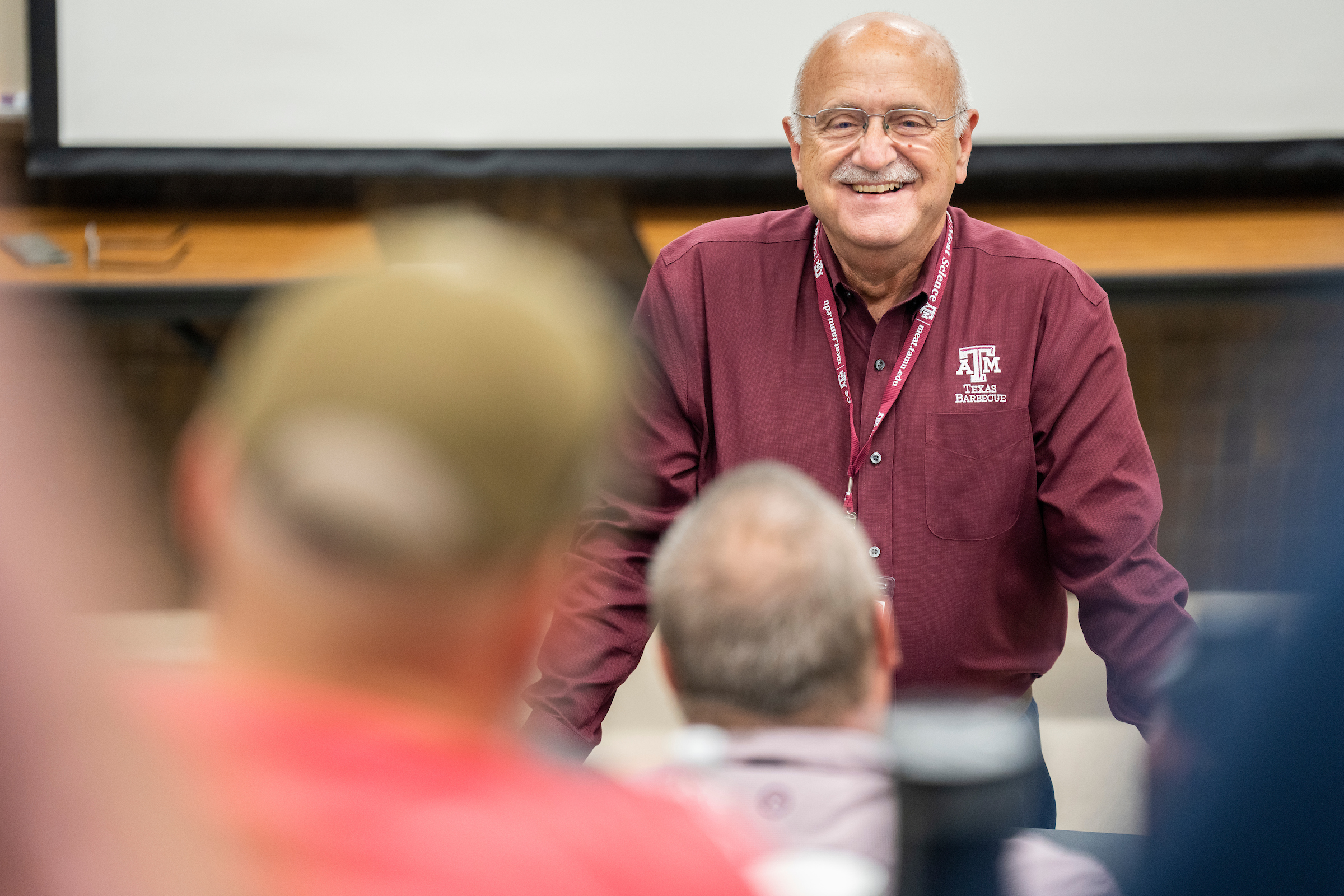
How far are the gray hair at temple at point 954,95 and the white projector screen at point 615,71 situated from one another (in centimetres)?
159

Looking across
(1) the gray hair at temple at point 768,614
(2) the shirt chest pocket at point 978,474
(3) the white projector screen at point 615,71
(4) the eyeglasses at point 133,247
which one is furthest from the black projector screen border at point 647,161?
(1) the gray hair at temple at point 768,614

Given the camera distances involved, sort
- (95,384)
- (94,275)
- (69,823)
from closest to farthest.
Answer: (69,823), (95,384), (94,275)

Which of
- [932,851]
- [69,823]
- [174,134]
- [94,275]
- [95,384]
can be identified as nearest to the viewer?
[69,823]

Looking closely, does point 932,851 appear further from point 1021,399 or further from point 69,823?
point 1021,399

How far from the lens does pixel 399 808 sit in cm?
47

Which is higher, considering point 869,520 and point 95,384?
point 95,384

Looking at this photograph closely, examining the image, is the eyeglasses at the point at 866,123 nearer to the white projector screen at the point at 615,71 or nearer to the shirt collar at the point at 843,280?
the shirt collar at the point at 843,280

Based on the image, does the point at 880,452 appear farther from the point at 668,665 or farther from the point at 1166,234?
the point at 1166,234

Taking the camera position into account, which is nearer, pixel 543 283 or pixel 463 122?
pixel 543 283

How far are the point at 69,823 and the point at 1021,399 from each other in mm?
1416

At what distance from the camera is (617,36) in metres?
3.27

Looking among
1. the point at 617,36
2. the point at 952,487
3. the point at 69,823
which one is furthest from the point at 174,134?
the point at 69,823

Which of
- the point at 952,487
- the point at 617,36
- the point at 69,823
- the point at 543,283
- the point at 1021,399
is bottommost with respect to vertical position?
the point at 952,487

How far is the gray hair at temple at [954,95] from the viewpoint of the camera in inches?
65.7
